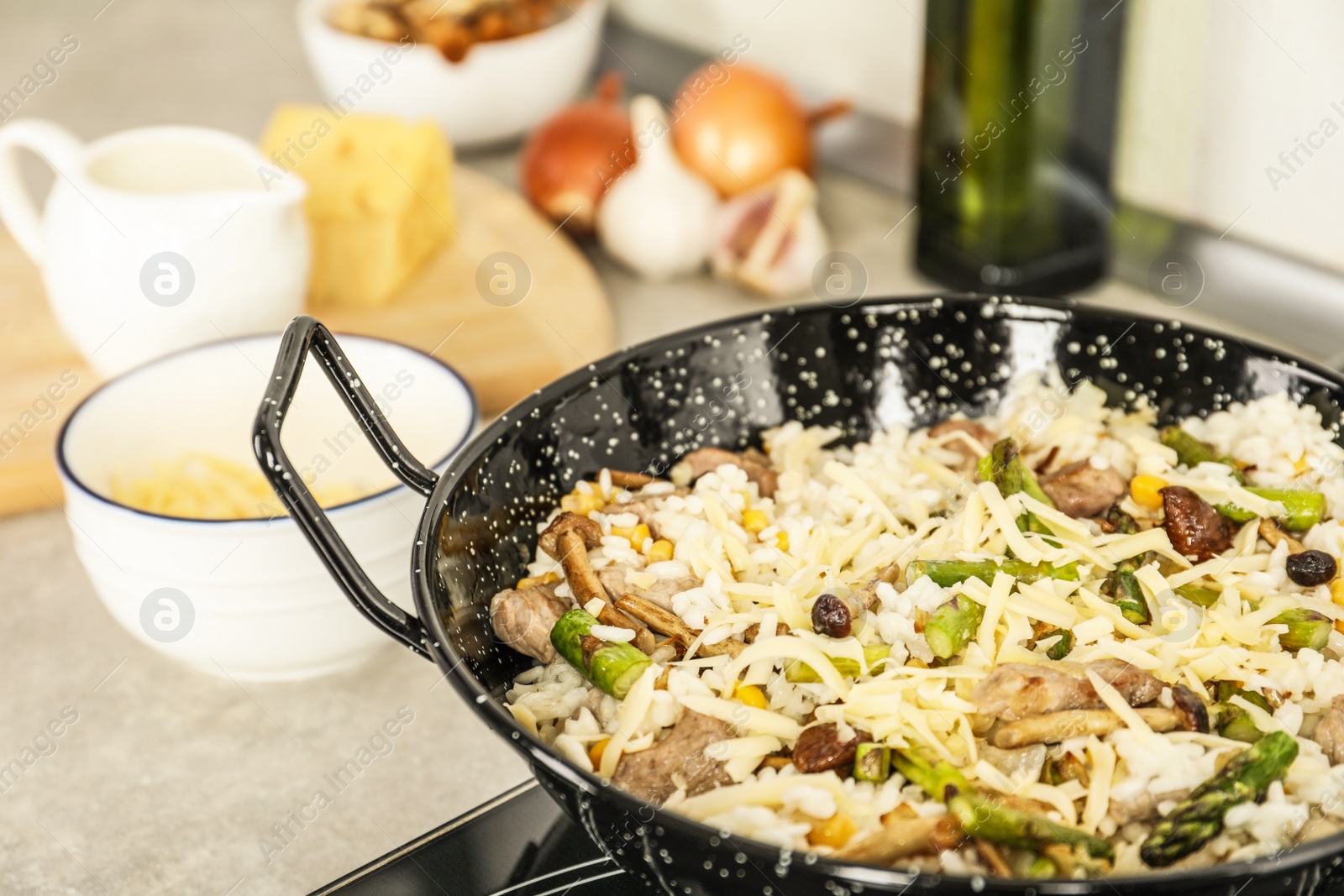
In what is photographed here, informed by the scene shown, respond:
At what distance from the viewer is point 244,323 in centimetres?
152

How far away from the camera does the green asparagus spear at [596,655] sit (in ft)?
2.83

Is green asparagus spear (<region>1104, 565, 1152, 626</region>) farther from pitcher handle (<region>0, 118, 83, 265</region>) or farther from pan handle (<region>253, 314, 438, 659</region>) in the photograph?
pitcher handle (<region>0, 118, 83, 265</region>)

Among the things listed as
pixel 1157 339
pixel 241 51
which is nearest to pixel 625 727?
pixel 1157 339

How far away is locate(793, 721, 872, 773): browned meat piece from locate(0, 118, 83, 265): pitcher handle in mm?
1114

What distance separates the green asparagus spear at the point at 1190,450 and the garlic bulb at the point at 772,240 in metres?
0.79

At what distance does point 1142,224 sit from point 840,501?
102 centimetres

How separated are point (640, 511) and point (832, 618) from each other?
223 mm

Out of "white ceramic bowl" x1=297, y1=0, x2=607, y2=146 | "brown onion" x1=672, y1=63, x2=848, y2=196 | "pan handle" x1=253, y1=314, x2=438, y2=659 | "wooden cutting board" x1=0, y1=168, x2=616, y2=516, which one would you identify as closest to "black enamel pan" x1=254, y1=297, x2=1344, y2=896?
"pan handle" x1=253, y1=314, x2=438, y2=659

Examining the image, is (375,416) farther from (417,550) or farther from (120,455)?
(120,455)

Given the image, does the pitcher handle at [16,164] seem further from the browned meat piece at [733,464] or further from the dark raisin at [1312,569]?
the dark raisin at [1312,569]

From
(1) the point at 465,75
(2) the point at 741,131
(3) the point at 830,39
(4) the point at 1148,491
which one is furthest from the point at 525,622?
(3) the point at 830,39

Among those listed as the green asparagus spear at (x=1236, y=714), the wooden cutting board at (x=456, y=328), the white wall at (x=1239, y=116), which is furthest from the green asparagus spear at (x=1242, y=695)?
the white wall at (x=1239, y=116)

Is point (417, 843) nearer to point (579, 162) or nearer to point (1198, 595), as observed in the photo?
point (1198, 595)

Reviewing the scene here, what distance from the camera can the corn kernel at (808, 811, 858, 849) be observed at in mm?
738
